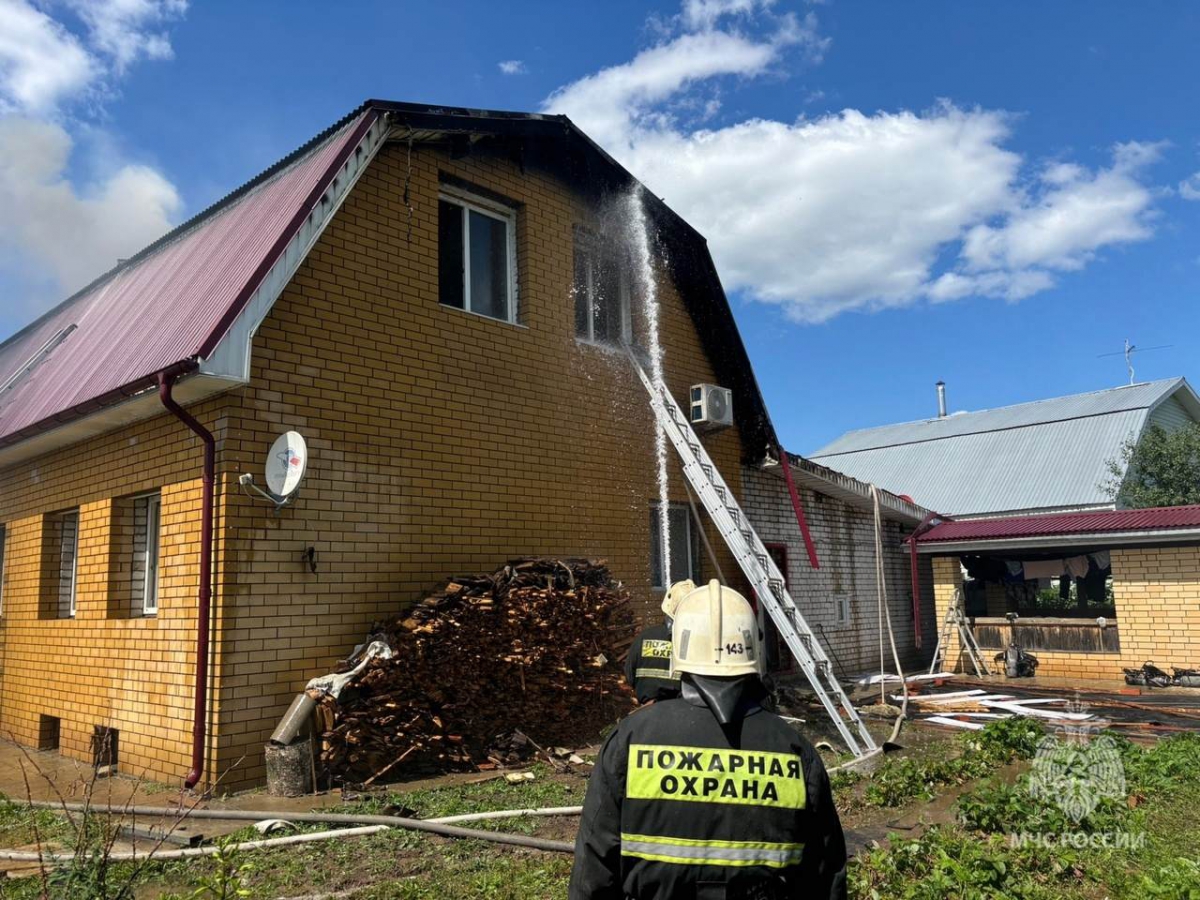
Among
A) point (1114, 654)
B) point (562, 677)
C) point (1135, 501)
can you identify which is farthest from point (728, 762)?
point (1135, 501)

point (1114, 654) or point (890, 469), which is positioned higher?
point (890, 469)

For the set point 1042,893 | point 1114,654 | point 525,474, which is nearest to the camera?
point 1042,893

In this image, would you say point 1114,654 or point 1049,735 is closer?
point 1049,735

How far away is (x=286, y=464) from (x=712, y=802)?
18.4 ft

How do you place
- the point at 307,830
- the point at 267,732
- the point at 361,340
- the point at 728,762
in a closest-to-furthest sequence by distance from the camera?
the point at 728,762 < the point at 307,830 < the point at 267,732 < the point at 361,340

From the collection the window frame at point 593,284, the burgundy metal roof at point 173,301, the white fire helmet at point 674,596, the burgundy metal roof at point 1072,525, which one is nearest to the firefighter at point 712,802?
the white fire helmet at point 674,596

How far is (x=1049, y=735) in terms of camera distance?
9023 millimetres

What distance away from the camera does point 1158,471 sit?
26.6m

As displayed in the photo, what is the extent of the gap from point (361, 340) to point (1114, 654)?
13.7m

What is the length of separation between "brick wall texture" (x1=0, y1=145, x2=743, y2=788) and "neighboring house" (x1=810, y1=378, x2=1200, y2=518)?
21.9 meters

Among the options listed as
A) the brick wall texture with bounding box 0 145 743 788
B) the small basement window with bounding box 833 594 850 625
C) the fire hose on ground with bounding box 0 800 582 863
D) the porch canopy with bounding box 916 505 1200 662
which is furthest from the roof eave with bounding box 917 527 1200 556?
the fire hose on ground with bounding box 0 800 582 863

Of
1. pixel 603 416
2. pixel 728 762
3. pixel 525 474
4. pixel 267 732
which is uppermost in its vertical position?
pixel 603 416

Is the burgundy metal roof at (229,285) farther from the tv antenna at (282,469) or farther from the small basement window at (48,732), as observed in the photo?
the small basement window at (48,732)

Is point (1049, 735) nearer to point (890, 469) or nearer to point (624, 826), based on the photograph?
point (624, 826)
